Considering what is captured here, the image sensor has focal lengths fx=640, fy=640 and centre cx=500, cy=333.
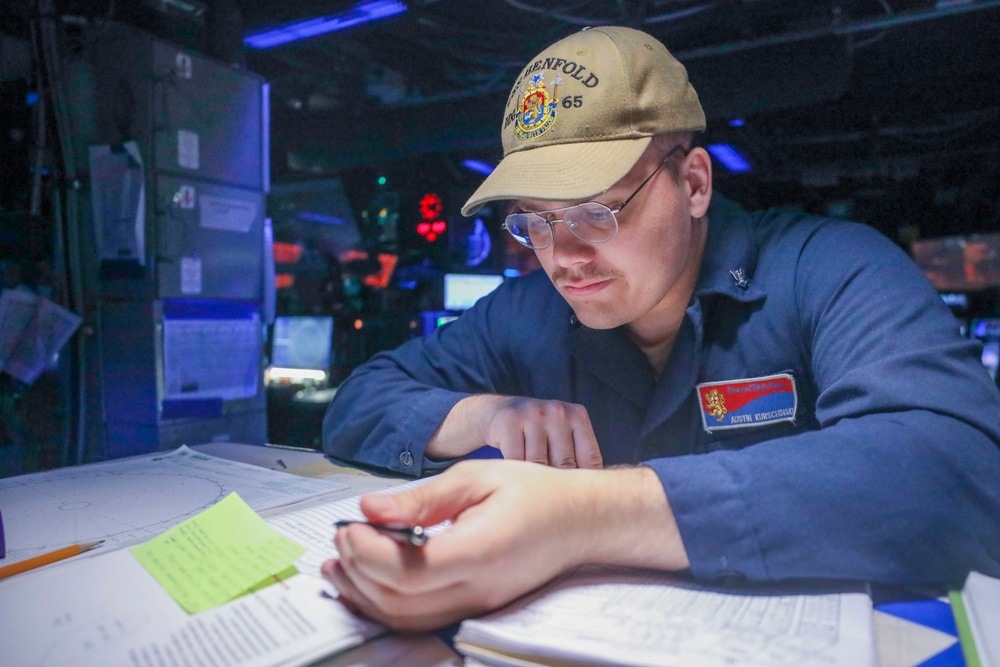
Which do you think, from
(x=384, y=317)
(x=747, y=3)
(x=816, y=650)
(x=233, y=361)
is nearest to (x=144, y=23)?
(x=233, y=361)

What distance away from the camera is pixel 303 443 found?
12.5 ft

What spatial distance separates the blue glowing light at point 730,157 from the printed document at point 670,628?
539 centimetres

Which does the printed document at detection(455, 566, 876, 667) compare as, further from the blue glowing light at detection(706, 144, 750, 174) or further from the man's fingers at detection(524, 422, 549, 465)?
the blue glowing light at detection(706, 144, 750, 174)

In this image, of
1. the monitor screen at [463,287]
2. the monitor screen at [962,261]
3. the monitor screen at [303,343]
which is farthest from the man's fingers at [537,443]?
the monitor screen at [962,261]

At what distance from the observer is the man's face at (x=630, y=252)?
955 millimetres

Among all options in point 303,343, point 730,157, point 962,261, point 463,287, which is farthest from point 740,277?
point 962,261

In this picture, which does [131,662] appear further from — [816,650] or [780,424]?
[780,424]

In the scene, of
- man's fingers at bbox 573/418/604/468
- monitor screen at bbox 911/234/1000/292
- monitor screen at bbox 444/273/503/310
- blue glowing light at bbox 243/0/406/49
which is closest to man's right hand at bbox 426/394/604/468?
man's fingers at bbox 573/418/604/468

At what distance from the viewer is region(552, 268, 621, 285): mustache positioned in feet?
3.18

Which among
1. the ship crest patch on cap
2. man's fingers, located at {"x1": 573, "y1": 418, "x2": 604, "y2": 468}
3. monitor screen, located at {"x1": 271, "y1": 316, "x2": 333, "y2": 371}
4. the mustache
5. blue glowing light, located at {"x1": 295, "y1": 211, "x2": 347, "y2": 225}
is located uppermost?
blue glowing light, located at {"x1": 295, "y1": 211, "x2": 347, "y2": 225}

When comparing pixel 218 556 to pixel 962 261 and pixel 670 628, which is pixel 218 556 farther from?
pixel 962 261

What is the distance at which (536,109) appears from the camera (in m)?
0.97

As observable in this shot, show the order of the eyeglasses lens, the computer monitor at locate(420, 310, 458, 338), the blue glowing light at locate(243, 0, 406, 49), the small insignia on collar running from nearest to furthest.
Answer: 1. the eyeglasses lens
2. the small insignia on collar
3. the blue glowing light at locate(243, 0, 406, 49)
4. the computer monitor at locate(420, 310, 458, 338)

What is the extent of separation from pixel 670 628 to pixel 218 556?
45 centimetres
